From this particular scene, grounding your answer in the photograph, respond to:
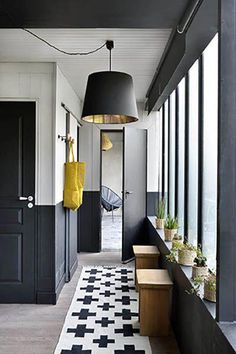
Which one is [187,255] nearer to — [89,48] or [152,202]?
[89,48]

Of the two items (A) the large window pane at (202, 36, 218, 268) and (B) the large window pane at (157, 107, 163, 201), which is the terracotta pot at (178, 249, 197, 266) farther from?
(B) the large window pane at (157, 107, 163, 201)

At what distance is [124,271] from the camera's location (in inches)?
214

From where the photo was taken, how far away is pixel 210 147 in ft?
9.48

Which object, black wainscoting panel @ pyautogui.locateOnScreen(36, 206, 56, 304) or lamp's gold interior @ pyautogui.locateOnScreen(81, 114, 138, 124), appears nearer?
lamp's gold interior @ pyautogui.locateOnScreen(81, 114, 138, 124)

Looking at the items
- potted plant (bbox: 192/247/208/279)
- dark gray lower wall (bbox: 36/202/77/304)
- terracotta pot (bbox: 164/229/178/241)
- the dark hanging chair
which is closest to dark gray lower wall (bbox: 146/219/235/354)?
potted plant (bbox: 192/247/208/279)

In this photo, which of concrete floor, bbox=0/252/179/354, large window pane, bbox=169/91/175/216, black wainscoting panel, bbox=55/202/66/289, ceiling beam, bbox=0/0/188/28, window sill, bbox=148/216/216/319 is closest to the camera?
window sill, bbox=148/216/216/319

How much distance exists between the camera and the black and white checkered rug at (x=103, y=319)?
3029mm

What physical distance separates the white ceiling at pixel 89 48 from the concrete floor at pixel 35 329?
2.57 meters

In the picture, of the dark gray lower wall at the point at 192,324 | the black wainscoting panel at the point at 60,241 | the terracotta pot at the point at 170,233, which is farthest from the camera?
the black wainscoting panel at the point at 60,241

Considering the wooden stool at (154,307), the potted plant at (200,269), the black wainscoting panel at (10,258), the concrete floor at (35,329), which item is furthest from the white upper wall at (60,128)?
the potted plant at (200,269)

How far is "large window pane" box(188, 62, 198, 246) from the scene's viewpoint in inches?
134

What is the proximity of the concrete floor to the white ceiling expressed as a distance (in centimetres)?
257

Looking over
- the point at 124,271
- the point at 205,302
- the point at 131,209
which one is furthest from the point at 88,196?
the point at 205,302

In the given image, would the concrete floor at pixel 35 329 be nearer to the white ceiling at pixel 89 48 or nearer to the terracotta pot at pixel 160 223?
the terracotta pot at pixel 160 223
